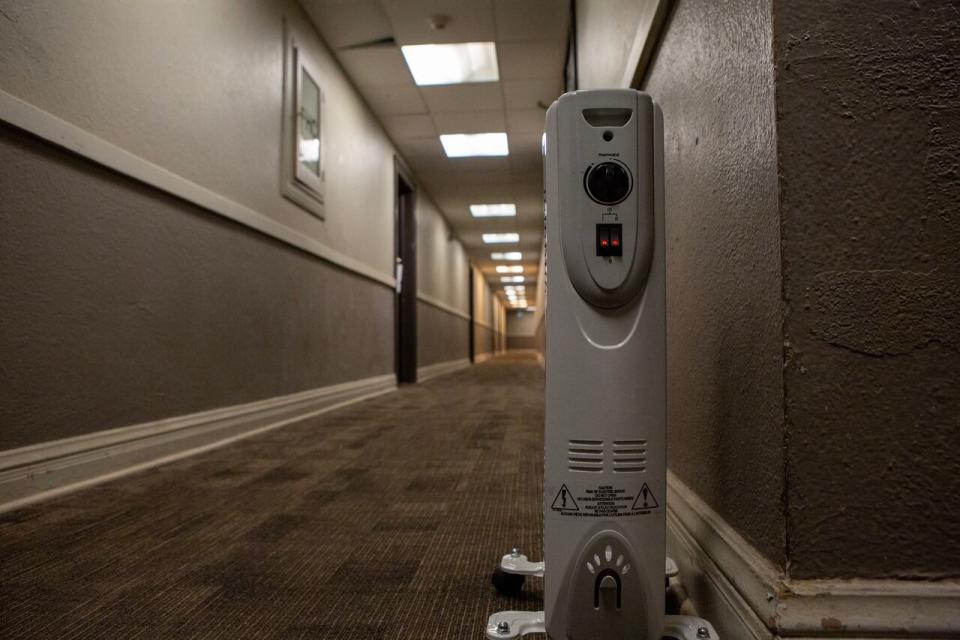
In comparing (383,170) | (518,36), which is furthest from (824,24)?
(383,170)

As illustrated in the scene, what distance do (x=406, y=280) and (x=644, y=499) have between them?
19.3ft

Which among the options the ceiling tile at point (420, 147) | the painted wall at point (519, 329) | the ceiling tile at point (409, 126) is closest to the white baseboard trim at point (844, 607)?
the ceiling tile at point (409, 126)

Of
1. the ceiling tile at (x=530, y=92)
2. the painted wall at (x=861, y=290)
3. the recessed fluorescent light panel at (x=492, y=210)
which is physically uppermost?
the ceiling tile at (x=530, y=92)

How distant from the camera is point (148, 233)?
6.64 ft

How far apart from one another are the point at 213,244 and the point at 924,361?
2.44 m

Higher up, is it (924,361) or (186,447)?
(924,361)

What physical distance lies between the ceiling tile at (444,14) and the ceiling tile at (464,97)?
26.3 inches

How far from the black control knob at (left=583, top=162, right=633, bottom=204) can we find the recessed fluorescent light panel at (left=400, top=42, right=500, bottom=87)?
347cm

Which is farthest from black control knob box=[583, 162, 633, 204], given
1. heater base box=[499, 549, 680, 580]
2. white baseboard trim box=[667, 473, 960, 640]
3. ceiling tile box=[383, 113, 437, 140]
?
ceiling tile box=[383, 113, 437, 140]

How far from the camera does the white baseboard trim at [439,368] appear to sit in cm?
669

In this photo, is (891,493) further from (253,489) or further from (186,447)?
(186,447)

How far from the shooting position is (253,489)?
1.66 m

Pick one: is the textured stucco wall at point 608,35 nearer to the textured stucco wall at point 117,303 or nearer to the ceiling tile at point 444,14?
the ceiling tile at point 444,14

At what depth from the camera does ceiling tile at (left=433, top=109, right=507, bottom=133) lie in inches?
193
